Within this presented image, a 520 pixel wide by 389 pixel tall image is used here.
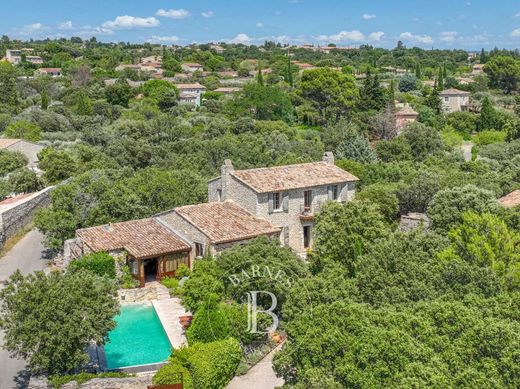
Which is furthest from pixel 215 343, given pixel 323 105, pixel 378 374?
pixel 323 105

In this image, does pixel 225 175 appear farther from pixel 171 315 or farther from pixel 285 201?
pixel 171 315

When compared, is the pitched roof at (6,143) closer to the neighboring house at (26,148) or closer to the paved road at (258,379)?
the neighboring house at (26,148)

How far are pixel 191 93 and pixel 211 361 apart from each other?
340 feet

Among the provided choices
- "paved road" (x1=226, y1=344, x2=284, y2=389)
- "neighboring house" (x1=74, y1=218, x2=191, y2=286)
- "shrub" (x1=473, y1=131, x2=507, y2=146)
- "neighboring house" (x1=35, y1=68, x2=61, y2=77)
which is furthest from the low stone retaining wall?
"neighboring house" (x1=35, y1=68, x2=61, y2=77)

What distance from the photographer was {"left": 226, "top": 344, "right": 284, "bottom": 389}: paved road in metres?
20.9

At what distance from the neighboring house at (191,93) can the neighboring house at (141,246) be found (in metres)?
83.0

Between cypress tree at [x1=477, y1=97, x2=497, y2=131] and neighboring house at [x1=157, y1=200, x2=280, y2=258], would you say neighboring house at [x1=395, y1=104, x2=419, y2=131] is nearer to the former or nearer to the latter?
cypress tree at [x1=477, y1=97, x2=497, y2=131]

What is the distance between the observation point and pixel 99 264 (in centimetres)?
3016

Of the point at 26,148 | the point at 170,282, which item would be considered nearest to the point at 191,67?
the point at 26,148

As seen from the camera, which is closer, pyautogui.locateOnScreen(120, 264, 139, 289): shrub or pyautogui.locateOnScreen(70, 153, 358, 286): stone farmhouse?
pyautogui.locateOnScreen(120, 264, 139, 289): shrub

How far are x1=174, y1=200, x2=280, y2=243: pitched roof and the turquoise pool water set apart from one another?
5190 millimetres

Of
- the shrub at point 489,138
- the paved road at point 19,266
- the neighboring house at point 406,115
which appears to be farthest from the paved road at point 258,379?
the neighboring house at point 406,115

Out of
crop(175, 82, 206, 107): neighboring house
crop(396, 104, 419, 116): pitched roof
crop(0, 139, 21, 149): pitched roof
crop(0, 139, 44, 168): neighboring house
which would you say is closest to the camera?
crop(0, 139, 21, 149): pitched roof

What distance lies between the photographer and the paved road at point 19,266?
69.8 feet
